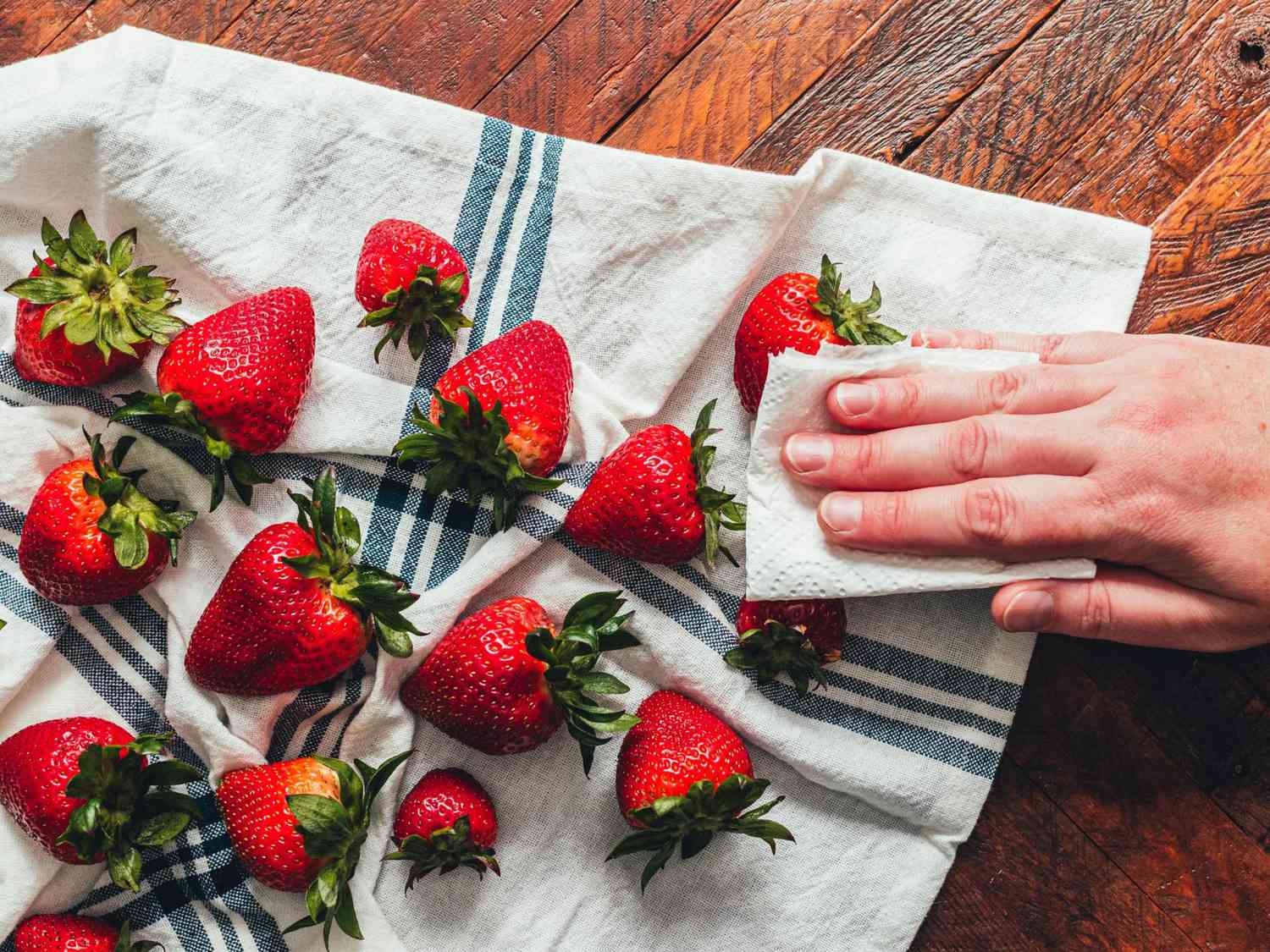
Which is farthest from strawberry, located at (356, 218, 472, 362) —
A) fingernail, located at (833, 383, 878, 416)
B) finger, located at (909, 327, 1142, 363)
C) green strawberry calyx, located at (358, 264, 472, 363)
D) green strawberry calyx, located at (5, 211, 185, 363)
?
finger, located at (909, 327, 1142, 363)

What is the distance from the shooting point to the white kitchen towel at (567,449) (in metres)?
1.21

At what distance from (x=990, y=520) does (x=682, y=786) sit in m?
0.45

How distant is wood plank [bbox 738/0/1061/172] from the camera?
50.5 inches

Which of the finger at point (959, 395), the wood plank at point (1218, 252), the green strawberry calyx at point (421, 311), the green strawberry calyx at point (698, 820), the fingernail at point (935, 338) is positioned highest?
the wood plank at point (1218, 252)

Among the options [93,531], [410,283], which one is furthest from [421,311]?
[93,531]

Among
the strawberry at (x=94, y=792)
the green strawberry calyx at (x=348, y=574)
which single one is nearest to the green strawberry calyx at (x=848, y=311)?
the green strawberry calyx at (x=348, y=574)

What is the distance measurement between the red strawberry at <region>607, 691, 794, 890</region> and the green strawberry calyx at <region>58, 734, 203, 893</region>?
498 millimetres

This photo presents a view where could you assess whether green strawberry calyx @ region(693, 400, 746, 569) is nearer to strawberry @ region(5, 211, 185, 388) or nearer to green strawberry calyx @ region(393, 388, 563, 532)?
green strawberry calyx @ region(393, 388, 563, 532)

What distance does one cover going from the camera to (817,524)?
115 cm

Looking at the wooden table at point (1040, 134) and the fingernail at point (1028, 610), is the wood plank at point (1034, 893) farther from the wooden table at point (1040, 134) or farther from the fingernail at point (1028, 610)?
the fingernail at point (1028, 610)

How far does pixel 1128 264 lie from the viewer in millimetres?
1248

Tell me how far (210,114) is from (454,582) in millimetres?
646

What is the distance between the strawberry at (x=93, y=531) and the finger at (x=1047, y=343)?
0.90 meters

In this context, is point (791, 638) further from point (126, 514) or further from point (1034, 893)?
point (126, 514)
